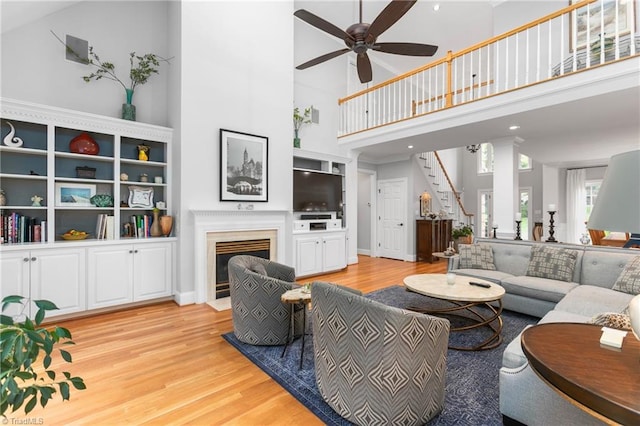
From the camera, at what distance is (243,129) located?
4.46 meters

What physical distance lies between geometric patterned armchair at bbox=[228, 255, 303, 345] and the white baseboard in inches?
57.8

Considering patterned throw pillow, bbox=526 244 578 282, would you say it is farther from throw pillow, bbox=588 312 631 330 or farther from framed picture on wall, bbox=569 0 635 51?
framed picture on wall, bbox=569 0 635 51

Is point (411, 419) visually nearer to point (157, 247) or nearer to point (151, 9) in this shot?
point (157, 247)

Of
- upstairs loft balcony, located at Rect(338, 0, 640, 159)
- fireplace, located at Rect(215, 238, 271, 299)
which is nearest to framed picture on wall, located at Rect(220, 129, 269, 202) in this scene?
fireplace, located at Rect(215, 238, 271, 299)

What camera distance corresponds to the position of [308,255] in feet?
17.6

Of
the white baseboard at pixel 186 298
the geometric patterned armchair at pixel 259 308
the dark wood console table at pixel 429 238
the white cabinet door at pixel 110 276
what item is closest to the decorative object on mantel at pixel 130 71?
the white cabinet door at pixel 110 276

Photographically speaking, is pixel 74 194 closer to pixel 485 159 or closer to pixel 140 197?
pixel 140 197

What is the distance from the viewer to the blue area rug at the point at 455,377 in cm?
180

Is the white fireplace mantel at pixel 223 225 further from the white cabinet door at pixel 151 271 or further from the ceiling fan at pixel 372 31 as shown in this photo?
the ceiling fan at pixel 372 31

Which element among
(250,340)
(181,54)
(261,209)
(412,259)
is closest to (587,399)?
(250,340)

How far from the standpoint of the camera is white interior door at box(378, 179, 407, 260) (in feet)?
24.1

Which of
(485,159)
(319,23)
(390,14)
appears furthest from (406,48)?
(485,159)

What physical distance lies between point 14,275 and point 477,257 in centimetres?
546

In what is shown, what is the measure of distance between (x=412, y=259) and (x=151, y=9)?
6899 mm
